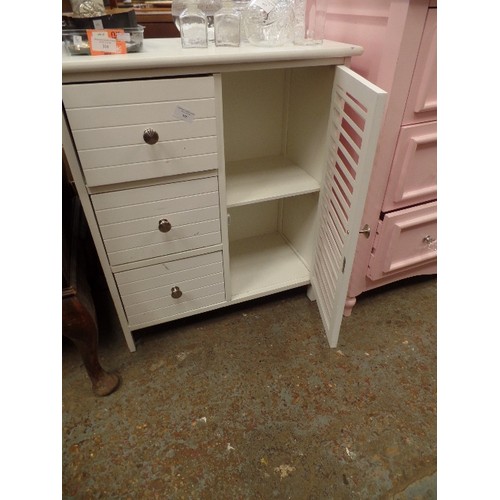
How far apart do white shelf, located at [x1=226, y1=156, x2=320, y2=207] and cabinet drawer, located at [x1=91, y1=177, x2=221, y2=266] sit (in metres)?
0.11

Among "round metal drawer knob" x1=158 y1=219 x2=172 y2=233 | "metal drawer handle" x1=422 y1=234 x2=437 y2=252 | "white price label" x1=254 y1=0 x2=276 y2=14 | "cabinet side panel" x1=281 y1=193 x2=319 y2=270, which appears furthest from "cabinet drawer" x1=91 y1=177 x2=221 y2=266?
"metal drawer handle" x1=422 y1=234 x2=437 y2=252

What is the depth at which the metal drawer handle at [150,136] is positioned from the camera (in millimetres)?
848

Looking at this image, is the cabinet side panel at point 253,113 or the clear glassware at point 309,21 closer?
the clear glassware at point 309,21

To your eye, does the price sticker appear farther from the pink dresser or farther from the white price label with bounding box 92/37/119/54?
the pink dresser

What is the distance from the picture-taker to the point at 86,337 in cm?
97

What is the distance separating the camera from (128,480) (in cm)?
92

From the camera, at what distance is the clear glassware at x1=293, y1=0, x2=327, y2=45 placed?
1.06m

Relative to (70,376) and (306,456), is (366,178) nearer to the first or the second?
(306,456)

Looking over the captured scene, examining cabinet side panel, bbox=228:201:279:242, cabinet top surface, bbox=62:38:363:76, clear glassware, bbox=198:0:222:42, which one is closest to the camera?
cabinet top surface, bbox=62:38:363:76

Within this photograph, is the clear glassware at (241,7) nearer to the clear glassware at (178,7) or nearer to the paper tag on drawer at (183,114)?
the clear glassware at (178,7)

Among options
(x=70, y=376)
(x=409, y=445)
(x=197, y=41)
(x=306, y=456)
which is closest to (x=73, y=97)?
(x=197, y=41)

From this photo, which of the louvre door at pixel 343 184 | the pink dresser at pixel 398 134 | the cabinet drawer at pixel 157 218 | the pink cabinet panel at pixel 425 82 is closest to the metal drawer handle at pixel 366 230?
the pink dresser at pixel 398 134

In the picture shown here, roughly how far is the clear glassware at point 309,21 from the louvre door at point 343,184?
202 millimetres

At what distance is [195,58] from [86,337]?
2.56 ft
